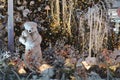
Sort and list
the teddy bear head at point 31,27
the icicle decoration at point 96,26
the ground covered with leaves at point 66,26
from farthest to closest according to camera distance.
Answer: the ground covered with leaves at point 66,26, the icicle decoration at point 96,26, the teddy bear head at point 31,27

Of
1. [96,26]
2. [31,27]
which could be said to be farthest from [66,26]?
[31,27]

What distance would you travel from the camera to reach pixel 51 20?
317 inches

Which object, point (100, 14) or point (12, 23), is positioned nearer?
point (12, 23)

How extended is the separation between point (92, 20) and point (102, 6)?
2.49 feet

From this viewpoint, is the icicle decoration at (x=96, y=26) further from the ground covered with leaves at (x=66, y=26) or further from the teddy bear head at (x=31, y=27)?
the teddy bear head at (x=31, y=27)

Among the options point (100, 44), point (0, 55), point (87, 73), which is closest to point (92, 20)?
point (100, 44)

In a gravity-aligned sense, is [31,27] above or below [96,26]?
above

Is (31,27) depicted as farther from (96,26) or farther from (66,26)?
(66,26)

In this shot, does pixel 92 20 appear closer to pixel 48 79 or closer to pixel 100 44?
pixel 100 44

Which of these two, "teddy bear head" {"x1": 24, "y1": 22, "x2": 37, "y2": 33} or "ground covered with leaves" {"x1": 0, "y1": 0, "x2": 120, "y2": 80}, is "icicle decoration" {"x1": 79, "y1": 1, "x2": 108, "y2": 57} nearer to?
"ground covered with leaves" {"x1": 0, "y1": 0, "x2": 120, "y2": 80}

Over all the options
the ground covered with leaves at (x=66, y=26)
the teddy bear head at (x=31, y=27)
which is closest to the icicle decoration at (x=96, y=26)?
the ground covered with leaves at (x=66, y=26)

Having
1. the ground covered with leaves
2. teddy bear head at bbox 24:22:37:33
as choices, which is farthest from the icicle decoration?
teddy bear head at bbox 24:22:37:33

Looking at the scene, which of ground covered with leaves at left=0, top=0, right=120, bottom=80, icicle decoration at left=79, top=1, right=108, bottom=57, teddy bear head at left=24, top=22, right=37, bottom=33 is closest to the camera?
teddy bear head at left=24, top=22, right=37, bottom=33

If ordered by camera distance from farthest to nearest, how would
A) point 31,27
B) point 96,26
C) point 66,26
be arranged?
point 66,26
point 96,26
point 31,27
